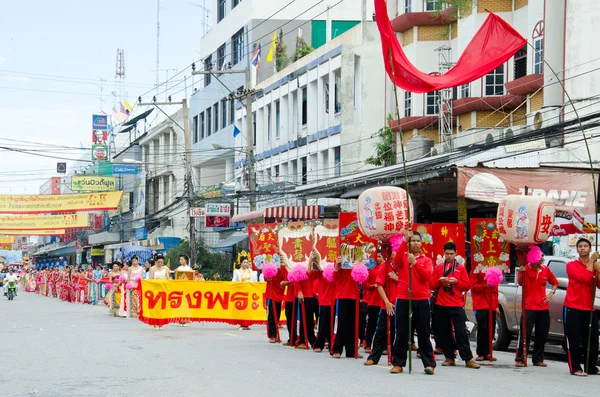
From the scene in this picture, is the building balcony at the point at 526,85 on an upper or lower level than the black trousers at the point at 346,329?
upper

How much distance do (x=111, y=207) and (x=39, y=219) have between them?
7.52 meters

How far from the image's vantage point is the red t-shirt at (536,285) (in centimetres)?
1416

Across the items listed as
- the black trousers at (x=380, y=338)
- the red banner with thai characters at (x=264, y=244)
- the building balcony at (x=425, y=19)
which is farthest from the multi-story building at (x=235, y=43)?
the black trousers at (x=380, y=338)

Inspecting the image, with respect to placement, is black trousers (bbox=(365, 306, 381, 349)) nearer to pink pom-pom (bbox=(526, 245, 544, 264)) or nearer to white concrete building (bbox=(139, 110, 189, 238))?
pink pom-pom (bbox=(526, 245, 544, 264))

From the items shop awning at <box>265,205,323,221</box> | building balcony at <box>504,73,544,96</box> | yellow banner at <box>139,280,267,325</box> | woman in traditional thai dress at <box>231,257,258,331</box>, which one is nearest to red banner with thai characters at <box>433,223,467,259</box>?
yellow banner at <box>139,280,267,325</box>

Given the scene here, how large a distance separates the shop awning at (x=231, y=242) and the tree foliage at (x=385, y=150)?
981 centimetres

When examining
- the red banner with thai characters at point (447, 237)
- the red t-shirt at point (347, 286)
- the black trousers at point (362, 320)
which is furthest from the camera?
the black trousers at point (362, 320)

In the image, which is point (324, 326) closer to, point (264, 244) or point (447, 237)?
point (447, 237)

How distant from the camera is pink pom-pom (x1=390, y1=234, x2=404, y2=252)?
43.2 ft

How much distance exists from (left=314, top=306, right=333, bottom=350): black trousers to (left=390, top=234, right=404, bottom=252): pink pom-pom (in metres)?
3.28

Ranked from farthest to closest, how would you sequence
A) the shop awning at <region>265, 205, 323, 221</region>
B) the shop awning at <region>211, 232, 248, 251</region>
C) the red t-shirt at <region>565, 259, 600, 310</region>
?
1. the shop awning at <region>211, 232, 248, 251</region>
2. the shop awning at <region>265, 205, 323, 221</region>
3. the red t-shirt at <region>565, 259, 600, 310</region>

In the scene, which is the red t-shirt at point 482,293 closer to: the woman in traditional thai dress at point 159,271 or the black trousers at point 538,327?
the black trousers at point 538,327

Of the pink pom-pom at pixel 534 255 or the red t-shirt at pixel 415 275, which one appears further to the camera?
the pink pom-pom at pixel 534 255

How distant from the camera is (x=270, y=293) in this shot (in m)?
18.8
